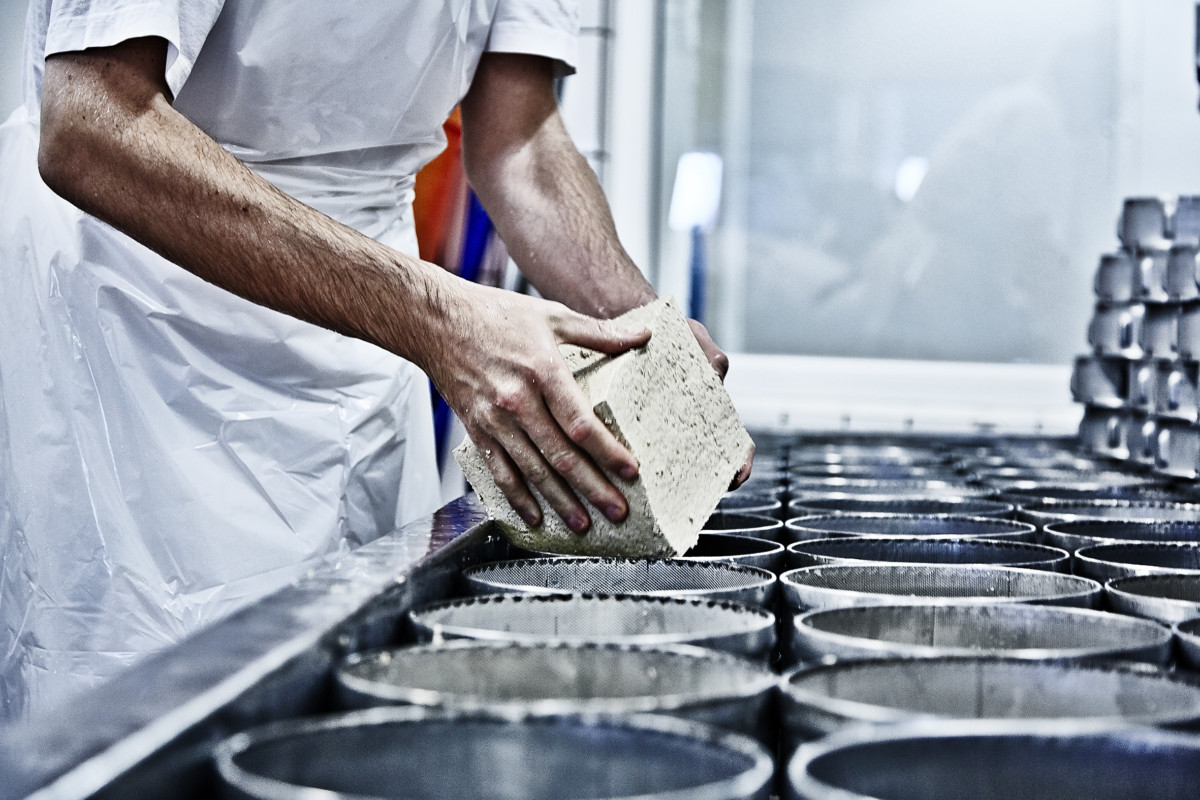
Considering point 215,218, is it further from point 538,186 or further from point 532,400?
point 538,186

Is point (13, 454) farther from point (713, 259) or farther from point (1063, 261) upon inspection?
point (1063, 261)

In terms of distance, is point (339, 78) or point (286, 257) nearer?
point (286, 257)

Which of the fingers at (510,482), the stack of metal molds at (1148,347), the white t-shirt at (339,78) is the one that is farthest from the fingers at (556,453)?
the stack of metal molds at (1148,347)

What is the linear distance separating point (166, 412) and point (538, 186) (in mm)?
692

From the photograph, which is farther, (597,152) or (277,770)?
(597,152)

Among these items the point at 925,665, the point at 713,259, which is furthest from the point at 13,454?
the point at 713,259

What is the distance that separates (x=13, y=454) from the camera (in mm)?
1577

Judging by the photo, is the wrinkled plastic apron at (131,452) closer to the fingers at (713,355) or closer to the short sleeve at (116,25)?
the short sleeve at (116,25)

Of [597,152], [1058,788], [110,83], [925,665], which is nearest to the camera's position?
[1058,788]

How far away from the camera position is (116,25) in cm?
119

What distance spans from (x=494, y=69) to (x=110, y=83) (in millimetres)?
789

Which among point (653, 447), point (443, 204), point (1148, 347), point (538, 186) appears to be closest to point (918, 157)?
point (443, 204)

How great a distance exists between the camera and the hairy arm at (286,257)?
1.15 metres

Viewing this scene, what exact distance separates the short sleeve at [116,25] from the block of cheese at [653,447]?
1.64ft
